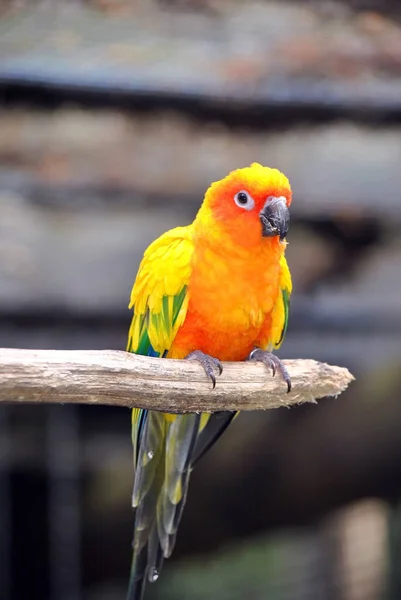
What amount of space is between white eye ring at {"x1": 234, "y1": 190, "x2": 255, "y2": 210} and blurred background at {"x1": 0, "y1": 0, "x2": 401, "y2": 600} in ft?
4.12

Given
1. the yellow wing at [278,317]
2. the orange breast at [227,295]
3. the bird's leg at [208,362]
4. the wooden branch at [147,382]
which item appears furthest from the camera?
the yellow wing at [278,317]

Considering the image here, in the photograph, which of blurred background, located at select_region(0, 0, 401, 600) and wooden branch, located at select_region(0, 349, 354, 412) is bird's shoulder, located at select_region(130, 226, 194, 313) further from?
blurred background, located at select_region(0, 0, 401, 600)

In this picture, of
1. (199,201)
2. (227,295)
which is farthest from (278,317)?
(199,201)

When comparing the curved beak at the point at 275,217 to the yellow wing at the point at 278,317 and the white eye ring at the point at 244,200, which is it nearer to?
the white eye ring at the point at 244,200

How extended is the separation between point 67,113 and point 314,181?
1226 mm

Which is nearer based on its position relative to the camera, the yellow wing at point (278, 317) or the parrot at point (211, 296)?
the parrot at point (211, 296)

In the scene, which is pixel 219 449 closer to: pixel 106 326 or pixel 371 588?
pixel 106 326

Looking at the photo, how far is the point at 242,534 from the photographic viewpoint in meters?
3.47

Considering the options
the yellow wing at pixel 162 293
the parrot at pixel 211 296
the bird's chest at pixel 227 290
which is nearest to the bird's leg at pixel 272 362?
the parrot at pixel 211 296

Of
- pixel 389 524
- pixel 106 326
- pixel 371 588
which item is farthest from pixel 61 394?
pixel 389 524

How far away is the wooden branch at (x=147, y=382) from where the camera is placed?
1.48m

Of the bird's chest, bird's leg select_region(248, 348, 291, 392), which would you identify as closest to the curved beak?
the bird's chest

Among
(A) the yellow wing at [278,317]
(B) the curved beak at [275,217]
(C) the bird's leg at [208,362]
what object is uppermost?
(B) the curved beak at [275,217]

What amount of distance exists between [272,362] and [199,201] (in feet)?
4.68
